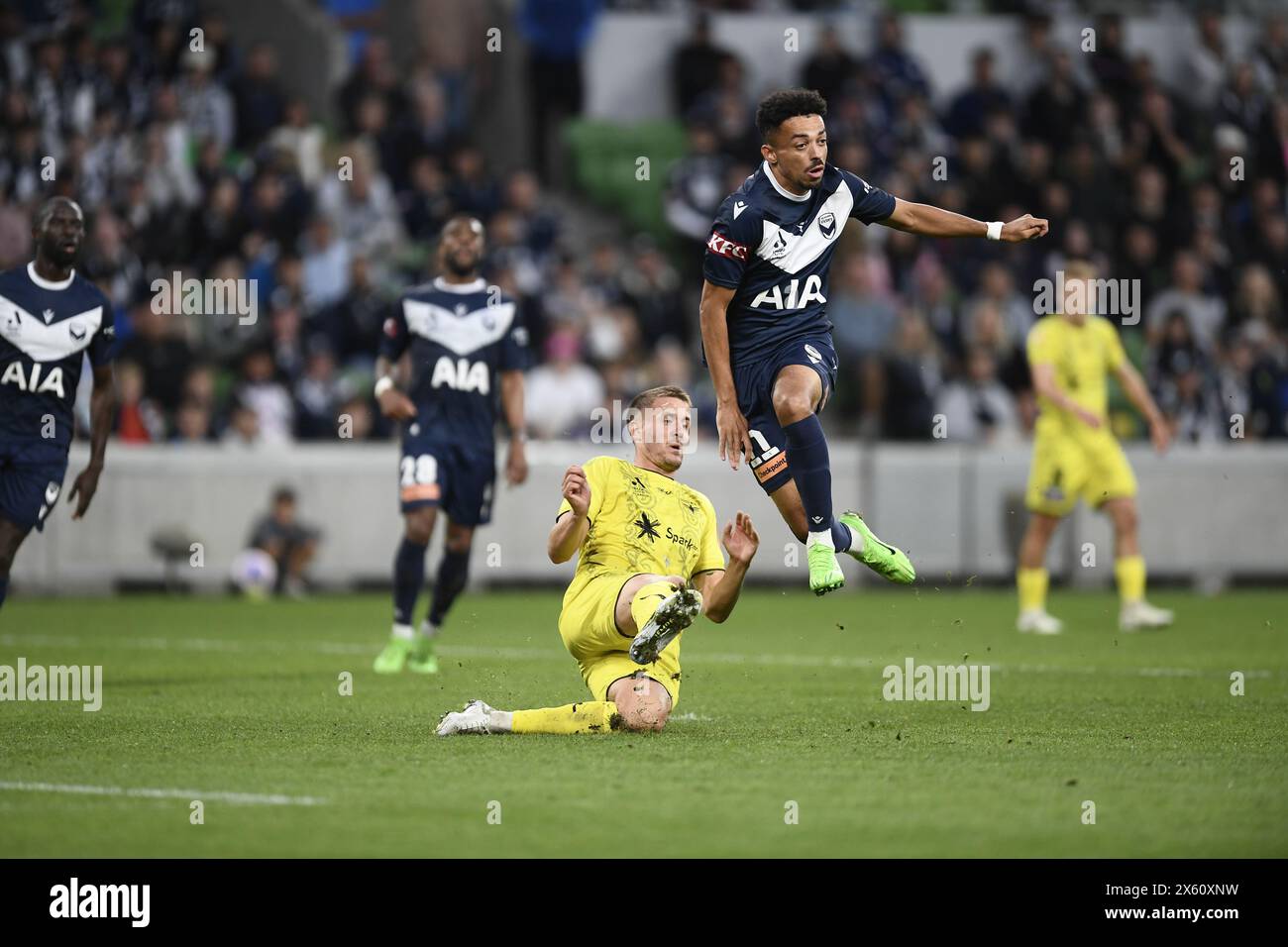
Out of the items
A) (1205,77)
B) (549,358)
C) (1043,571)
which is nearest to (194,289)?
(549,358)

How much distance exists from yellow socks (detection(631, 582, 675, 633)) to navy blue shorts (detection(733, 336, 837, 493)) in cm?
140

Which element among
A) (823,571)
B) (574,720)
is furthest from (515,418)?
(574,720)

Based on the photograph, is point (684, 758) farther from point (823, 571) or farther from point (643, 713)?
point (823, 571)

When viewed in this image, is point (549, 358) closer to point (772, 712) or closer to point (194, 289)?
point (194, 289)

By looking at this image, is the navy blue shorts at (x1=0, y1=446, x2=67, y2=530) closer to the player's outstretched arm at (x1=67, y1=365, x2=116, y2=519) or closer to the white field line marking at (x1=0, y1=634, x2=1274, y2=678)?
the player's outstretched arm at (x1=67, y1=365, x2=116, y2=519)

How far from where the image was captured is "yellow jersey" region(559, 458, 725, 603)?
8359 mm

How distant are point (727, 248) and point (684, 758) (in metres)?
2.44

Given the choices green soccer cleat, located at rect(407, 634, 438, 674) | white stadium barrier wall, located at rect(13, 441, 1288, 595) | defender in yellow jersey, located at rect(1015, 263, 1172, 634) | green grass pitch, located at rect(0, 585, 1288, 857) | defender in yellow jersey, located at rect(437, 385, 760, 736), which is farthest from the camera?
white stadium barrier wall, located at rect(13, 441, 1288, 595)

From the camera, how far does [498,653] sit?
43.1 feet

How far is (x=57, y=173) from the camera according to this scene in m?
20.0

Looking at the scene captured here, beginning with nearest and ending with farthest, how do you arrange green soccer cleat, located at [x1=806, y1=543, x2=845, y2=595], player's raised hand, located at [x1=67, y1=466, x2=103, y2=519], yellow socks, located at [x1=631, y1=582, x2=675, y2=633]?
yellow socks, located at [x1=631, y1=582, x2=675, y2=633], green soccer cleat, located at [x1=806, y1=543, x2=845, y2=595], player's raised hand, located at [x1=67, y1=466, x2=103, y2=519]

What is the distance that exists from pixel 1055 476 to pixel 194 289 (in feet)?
31.0

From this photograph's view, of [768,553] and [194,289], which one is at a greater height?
[194,289]

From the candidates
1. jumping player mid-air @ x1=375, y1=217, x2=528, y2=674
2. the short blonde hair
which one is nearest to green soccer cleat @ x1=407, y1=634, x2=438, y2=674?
jumping player mid-air @ x1=375, y1=217, x2=528, y2=674
